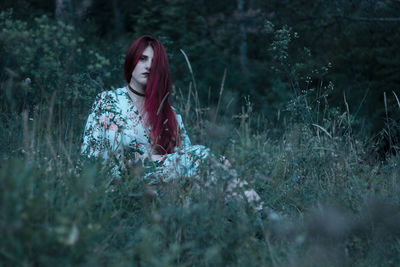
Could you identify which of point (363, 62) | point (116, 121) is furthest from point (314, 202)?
point (363, 62)

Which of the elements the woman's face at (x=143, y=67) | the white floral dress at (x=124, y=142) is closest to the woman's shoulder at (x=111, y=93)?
the white floral dress at (x=124, y=142)

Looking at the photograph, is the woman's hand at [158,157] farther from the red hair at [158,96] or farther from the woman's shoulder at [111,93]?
the woman's shoulder at [111,93]

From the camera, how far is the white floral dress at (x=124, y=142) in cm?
293

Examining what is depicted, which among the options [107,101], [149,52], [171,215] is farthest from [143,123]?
[171,215]

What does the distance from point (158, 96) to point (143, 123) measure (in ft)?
0.79

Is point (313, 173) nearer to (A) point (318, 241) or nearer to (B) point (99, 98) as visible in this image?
(A) point (318, 241)

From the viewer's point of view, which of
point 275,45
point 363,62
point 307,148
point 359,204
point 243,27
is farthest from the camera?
point 243,27

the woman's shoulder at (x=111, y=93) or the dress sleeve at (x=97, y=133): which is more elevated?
the woman's shoulder at (x=111, y=93)

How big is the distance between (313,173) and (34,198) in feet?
7.24

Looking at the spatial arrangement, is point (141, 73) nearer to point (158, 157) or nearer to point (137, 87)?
point (137, 87)

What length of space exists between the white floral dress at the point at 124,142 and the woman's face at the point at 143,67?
0.16 m

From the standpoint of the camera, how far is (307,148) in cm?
361

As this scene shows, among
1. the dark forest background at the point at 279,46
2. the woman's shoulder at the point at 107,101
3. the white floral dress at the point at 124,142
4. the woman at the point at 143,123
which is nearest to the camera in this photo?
the white floral dress at the point at 124,142

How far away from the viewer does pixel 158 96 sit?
3527 millimetres
